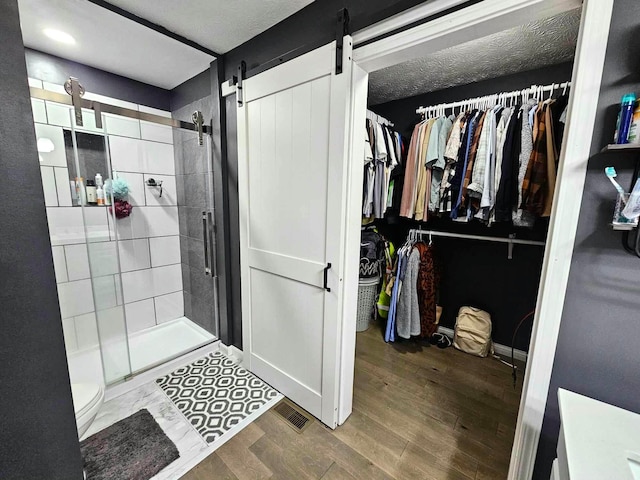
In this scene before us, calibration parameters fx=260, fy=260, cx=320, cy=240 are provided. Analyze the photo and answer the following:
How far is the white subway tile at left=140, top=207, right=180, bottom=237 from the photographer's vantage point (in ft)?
8.46

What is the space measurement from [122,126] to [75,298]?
1486 millimetres

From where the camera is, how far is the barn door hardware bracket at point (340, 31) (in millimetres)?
1268

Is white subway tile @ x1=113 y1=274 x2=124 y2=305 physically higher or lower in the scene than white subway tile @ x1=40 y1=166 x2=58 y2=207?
lower

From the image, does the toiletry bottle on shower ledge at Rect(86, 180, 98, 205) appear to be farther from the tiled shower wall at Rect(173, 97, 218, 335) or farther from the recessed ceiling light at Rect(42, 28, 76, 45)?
the recessed ceiling light at Rect(42, 28, 76, 45)

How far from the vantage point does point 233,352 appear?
228 cm

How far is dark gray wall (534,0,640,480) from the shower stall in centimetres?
227

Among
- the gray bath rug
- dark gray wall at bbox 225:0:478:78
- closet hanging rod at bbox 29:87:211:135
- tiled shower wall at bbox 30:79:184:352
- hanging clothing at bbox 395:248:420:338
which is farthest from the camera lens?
hanging clothing at bbox 395:248:420:338

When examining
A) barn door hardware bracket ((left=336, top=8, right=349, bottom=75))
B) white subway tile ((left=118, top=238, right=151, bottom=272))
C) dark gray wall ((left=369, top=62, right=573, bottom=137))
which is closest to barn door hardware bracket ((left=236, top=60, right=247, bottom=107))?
barn door hardware bracket ((left=336, top=8, right=349, bottom=75))

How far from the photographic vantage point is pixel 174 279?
9.15 ft

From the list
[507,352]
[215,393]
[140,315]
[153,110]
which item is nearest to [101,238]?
[140,315]

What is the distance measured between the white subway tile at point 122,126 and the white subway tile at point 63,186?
45 centimetres

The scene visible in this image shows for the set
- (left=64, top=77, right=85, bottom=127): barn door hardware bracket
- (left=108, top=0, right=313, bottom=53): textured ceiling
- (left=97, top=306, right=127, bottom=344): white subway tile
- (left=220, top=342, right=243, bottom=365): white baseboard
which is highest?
(left=108, top=0, right=313, bottom=53): textured ceiling

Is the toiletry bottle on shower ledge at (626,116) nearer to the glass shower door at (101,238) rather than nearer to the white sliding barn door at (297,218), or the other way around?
the white sliding barn door at (297,218)

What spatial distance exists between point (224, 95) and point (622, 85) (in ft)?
7.04
